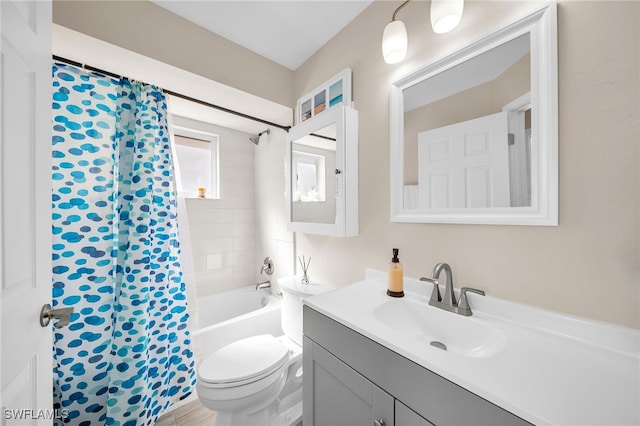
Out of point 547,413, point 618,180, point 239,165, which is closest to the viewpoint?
point 547,413

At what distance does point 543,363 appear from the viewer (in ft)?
2.03

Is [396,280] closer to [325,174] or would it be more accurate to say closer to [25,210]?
[325,174]

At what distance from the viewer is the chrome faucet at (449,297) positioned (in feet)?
2.98

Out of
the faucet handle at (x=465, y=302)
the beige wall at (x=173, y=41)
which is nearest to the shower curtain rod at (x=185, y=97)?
the beige wall at (x=173, y=41)

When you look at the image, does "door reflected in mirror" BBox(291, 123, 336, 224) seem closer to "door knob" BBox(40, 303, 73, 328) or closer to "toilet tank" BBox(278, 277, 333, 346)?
"toilet tank" BBox(278, 277, 333, 346)

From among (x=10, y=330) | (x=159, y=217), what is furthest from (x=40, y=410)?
(x=159, y=217)

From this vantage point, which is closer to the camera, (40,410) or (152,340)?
(40,410)

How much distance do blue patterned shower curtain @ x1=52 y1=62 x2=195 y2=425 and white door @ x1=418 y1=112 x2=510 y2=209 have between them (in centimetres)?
156

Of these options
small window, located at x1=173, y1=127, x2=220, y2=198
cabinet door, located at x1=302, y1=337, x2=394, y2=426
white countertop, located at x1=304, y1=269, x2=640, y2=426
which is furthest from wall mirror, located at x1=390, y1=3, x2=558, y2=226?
small window, located at x1=173, y1=127, x2=220, y2=198

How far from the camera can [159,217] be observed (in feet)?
4.81

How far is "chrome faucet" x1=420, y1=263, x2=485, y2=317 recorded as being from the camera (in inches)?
35.8

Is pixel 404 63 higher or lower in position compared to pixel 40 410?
higher

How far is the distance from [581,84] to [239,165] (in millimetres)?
2532

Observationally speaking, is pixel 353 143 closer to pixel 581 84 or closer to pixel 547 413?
pixel 581 84
